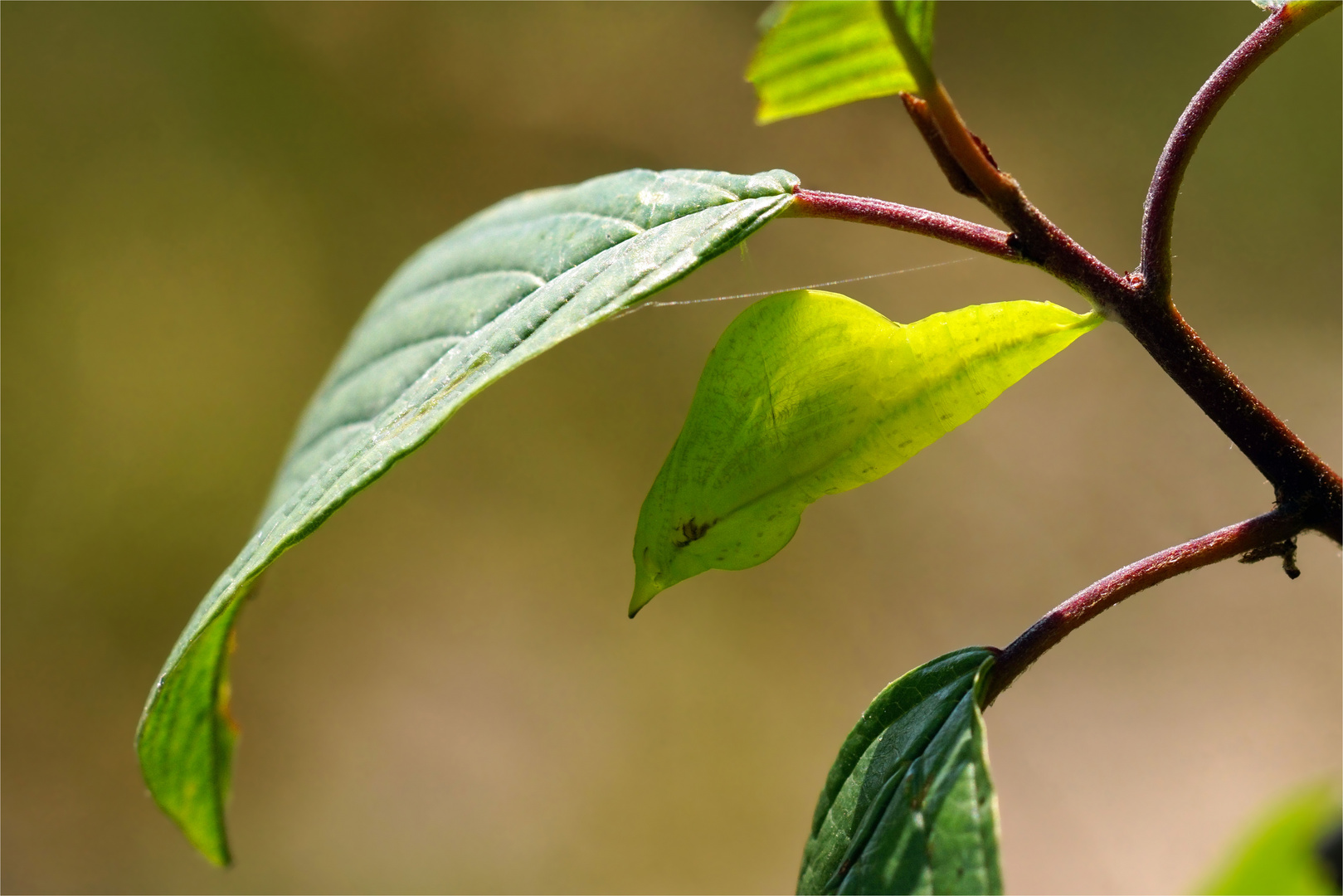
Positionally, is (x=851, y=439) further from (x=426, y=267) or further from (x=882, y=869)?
(x=426, y=267)

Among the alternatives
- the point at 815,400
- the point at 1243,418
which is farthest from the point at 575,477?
the point at 1243,418

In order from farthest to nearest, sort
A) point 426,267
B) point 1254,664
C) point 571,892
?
point 1254,664 < point 571,892 < point 426,267

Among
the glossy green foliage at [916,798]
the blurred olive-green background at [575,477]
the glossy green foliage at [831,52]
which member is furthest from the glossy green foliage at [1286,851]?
A: the blurred olive-green background at [575,477]

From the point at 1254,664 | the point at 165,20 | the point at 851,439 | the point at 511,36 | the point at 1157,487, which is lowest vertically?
the point at 1254,664

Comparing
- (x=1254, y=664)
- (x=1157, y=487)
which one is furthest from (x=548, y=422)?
(x=1254, y=664)

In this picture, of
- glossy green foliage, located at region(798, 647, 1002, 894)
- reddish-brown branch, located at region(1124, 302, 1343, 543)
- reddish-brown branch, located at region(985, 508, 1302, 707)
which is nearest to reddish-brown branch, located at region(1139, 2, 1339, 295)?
reddish-brown branch, located at region(1124, 302, 1343, 543)

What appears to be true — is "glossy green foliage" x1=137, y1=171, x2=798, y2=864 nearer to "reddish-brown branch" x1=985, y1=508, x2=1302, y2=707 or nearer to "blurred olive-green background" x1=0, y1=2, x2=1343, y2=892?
"reddish-brown branch" x1=985, y1=508, x2=1302, y2=707

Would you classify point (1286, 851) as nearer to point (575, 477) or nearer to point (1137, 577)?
point (1137, 577)
